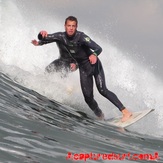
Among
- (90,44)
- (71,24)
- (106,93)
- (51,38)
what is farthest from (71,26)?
(106,93)

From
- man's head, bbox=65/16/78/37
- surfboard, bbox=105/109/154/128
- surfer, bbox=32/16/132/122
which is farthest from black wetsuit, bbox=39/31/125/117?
surfboard, bbox=105/109/154/128

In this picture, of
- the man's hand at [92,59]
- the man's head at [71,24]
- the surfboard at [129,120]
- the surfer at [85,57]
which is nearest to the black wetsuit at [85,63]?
the surfer at [85,57]

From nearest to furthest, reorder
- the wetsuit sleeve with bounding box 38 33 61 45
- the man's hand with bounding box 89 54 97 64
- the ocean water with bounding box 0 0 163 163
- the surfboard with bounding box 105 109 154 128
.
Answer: the ocean water with bounding box 0 0 163 163 → the man's hand with bounding box 89 54 97 64 → the surfboard with bounding box 105 109 154 128 → the wetsuit sleeve with bounding box 38 33 61 45

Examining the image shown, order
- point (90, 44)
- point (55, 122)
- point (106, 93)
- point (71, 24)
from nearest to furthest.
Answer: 1. point (55, 122)
2. point (71, 24)
3. point (90, 44)
4. point (106, 93)

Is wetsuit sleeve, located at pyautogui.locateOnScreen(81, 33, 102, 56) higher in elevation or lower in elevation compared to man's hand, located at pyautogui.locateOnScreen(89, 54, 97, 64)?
higher

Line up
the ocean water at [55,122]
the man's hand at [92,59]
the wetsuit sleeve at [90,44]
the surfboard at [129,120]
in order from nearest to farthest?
the ocean water at [55,122] < the man's hand at [92,59] < the surfboard at [129,120] < the wetsuit sleeve at [90,44]

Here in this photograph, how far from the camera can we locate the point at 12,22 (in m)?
17.9

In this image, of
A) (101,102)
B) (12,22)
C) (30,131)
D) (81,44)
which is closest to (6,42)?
(12,22)

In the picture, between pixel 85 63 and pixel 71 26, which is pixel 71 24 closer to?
pixel 71 26

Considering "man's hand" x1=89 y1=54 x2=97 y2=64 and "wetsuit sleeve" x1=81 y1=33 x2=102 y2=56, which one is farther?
"wetsuit sleeve" x1=81 y1=33 x2=102 y2=56

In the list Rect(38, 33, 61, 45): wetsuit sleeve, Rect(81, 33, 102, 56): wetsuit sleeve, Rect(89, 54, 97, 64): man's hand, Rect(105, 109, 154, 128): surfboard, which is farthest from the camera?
Rect(38, 33, 61, 45): wetsuit sleeve

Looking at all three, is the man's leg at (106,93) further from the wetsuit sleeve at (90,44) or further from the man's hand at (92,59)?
the man's hand at (92,59)

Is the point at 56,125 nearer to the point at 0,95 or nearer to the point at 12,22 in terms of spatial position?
the point at 0,95

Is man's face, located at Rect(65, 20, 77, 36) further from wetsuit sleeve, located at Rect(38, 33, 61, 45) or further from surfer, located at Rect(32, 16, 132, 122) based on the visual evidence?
wetsuit sleeve, located at Rect(38, 33, 61, 45)
